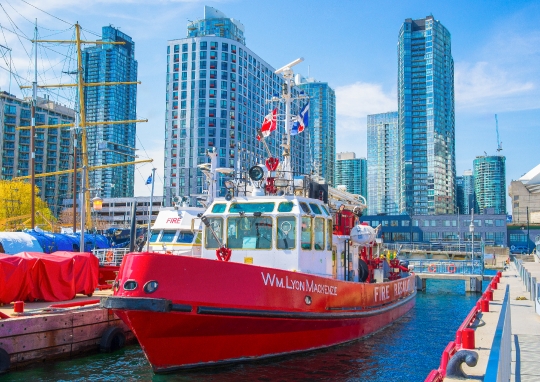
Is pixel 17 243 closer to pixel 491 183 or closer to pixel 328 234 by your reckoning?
pixel 328 234

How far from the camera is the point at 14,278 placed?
14055mm

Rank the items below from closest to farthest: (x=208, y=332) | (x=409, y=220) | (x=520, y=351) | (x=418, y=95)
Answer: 1. (x=520, y=351)
2. (x=208, y=332)
3. (x=409, y=220)
4. (x=418, y=95)

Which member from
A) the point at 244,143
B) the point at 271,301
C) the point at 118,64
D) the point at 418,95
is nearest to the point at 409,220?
the point at 244,143

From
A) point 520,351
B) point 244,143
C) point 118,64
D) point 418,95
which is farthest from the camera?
point 118,64

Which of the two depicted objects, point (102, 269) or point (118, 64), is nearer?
point (102, 269)

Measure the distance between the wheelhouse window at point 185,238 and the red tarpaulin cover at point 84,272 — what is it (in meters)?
6.31

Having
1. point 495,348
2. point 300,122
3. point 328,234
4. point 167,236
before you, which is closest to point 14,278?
point 328,234

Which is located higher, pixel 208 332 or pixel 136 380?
pixel 208 332

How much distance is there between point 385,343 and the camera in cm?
1609

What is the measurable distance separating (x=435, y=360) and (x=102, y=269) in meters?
12.0

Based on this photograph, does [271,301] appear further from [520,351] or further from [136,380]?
[520,351]

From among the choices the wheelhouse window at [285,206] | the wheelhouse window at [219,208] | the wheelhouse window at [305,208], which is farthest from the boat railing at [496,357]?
the wheelhouse window at [219,208]

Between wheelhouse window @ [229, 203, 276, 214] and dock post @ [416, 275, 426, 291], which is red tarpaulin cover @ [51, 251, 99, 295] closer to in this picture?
wheelhouse window @ [229, 203, 276, 214]

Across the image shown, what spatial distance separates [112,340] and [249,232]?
15.8 ft
